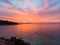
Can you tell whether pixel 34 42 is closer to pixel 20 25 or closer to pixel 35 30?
pixel 35 30

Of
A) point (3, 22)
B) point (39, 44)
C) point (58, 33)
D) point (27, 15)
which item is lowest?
point (39, 44)

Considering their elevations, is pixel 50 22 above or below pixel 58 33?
above

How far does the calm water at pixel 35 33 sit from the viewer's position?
177 centimetres

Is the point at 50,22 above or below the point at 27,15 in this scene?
below

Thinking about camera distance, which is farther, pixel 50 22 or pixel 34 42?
pixel 34 42

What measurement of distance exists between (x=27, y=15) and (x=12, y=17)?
26cm

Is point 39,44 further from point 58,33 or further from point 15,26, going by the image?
point 15,26

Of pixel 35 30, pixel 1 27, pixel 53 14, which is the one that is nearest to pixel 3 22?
pixel 1 27

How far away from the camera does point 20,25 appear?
184 centimetres

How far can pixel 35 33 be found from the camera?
6.16 ft

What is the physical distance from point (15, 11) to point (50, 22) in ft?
2.00

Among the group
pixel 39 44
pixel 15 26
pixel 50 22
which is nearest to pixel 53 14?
pixel 50 22

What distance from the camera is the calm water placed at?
1769 millimetres

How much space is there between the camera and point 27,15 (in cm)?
176
